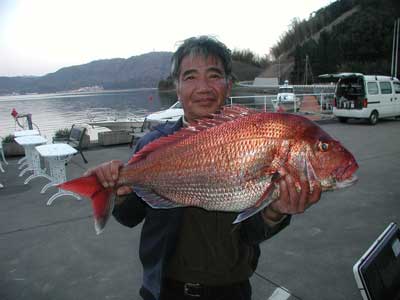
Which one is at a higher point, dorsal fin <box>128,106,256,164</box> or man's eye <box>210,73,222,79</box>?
man's eye <box>210,73,222,79</box>

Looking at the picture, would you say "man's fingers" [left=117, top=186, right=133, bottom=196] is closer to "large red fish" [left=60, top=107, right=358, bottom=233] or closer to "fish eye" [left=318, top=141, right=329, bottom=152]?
"large red fish" [left=60, top=107, right=358, bottom=233]

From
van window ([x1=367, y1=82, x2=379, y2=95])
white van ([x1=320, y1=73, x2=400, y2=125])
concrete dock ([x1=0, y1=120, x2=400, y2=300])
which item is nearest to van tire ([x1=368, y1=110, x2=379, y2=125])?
white van ([x1=320, y1=73, x2=400, y2=125])

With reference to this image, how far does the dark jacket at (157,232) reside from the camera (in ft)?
6.05

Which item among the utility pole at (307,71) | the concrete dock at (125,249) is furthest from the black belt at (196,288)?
the utility pole at (307,71)

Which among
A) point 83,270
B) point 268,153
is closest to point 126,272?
point 83,270

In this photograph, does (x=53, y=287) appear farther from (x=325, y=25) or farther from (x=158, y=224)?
(x=325, y=25)

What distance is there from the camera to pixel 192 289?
6.21 feet

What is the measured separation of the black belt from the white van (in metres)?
16.0

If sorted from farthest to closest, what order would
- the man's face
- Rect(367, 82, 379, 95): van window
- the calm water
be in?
the calm water, Rect(367, 82, 379, 95): van window, the man's face

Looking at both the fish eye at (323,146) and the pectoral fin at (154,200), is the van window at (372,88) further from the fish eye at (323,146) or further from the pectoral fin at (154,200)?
the pectoral fin at (154,200)

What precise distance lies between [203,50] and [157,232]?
1.13m

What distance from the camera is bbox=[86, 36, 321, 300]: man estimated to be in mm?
1856

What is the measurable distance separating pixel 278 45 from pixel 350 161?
98.2m

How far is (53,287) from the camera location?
358 centimetres
